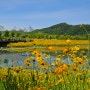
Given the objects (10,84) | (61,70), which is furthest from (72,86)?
(61,70)

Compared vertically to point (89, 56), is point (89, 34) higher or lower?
higher

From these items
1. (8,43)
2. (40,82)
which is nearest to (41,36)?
(8,43)

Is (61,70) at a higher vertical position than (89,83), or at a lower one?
higher

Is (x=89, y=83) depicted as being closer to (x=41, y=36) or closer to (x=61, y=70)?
(x=61, y=70)

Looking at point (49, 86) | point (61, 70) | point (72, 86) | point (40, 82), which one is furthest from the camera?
point (40, 82)

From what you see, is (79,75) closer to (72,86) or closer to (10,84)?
(72,86)

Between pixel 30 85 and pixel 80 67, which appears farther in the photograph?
pixel 80 67

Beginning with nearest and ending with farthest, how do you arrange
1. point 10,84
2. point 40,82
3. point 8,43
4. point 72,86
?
point 10,84, point 72,86, point 40,82, point 8,43

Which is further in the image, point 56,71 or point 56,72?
point 56,72

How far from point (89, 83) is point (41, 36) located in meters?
128

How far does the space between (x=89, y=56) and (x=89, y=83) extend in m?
0.56

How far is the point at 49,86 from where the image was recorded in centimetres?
430

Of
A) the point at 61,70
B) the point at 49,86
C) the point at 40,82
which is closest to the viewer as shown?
the point at 61,70

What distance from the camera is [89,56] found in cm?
450
